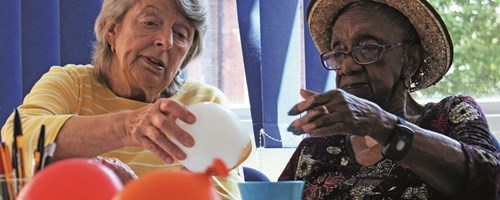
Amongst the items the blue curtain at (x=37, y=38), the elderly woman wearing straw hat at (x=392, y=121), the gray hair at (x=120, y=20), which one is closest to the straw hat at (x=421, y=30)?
the elderly woman wearing straw hat at (x=392, y=121)

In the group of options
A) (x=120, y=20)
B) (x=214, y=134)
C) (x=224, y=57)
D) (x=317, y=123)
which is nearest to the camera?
(x=214, y=134)

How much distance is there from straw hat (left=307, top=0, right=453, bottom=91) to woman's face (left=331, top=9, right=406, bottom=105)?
0.05 meters

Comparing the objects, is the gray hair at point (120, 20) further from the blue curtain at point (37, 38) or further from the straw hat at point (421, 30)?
the blue curtain at point (37, 38)

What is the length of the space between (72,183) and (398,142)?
0.83 meters

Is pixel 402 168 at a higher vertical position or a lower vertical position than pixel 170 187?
lower

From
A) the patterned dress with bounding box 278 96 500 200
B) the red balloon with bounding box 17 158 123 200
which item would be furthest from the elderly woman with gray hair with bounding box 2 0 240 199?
the red balloon with bounding box 17 158 123 200

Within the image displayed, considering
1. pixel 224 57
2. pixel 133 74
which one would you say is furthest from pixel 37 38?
pixel 133 74

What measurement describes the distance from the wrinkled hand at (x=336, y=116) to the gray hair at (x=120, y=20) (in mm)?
646

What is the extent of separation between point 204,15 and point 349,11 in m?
0.38

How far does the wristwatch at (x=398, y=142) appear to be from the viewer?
1330 millimetres

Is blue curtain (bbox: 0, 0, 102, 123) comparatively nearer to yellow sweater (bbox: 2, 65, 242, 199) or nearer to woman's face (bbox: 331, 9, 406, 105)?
yellow sweater (bbox: 2, 65, 242, 199)

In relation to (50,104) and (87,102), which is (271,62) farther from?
(50,104)

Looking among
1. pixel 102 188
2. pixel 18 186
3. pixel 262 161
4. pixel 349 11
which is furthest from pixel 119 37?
pixel 102 188

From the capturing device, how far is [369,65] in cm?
162
